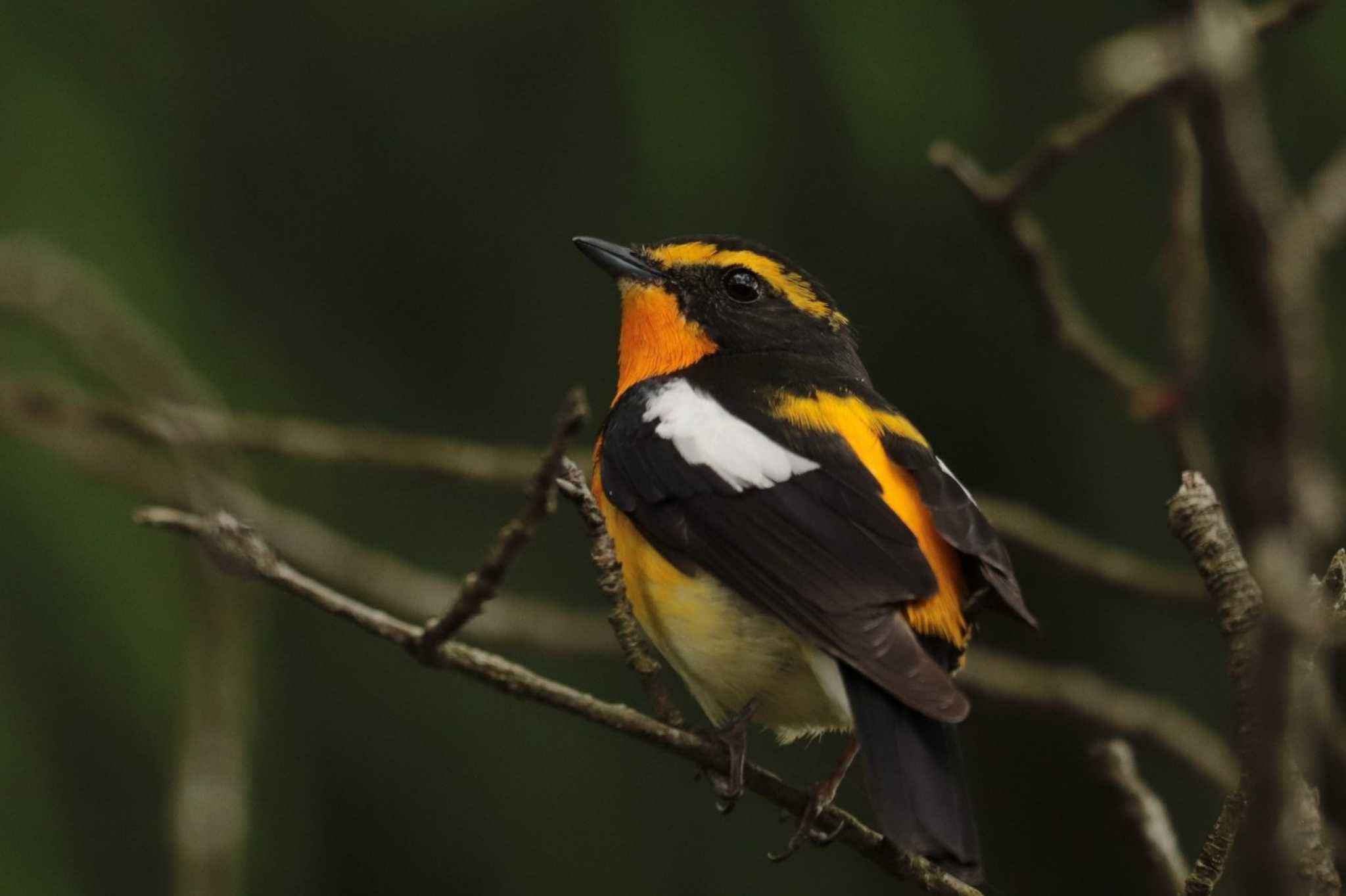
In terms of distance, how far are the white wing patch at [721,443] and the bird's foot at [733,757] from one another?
1.35 feet

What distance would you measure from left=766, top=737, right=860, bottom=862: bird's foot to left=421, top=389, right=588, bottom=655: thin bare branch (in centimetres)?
96

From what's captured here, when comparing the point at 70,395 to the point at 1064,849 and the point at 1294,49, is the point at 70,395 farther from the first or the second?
the point at 1294,49

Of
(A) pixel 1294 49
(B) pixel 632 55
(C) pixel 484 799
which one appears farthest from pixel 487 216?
(A) pixel 1294 49

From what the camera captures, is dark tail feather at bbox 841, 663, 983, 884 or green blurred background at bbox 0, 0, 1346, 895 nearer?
dark tail feather at bbox 841, 663, 983, 884

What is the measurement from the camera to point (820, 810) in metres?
2.85

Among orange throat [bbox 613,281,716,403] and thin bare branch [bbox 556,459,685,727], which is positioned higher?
orange throat [bbox 613,281,716,403]

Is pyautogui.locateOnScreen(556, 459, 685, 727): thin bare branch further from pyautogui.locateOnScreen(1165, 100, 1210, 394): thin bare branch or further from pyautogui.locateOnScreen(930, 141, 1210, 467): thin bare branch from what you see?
pyautogui.locateOnScreen(1165, 100, 1210, 394): thin bare branch

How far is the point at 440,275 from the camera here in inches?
179

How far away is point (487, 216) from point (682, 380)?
1.17 meters

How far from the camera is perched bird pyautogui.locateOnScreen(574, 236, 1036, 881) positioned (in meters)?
2.66

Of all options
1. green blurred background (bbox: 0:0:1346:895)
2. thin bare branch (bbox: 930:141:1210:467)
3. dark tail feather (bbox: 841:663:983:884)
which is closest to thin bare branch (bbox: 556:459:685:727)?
dark tail feather (bbox: 841:663:983:884)

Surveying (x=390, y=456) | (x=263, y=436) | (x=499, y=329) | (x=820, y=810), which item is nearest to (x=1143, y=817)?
(x=820, y=810)

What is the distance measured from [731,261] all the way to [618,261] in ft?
0.85

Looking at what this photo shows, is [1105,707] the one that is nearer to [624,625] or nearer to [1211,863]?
[1211,863]
